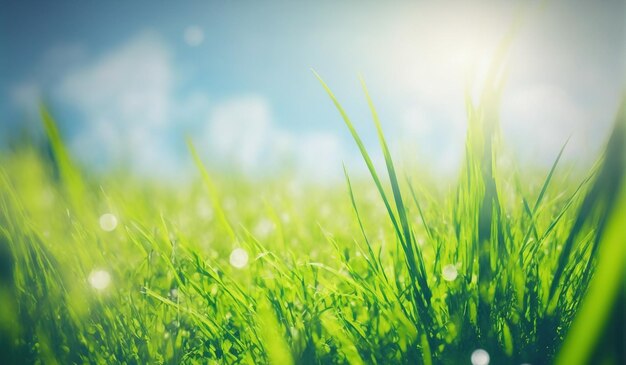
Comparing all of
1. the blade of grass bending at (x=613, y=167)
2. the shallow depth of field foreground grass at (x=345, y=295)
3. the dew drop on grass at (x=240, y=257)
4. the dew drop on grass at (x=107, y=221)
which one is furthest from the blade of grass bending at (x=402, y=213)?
the dew drop on grass at (x=107, y=221)

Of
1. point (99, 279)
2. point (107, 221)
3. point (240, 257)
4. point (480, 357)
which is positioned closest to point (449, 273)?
point (480, 357)

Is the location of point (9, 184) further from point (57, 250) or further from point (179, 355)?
point (179, 355)

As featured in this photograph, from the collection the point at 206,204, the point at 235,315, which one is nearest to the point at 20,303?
the point at 235,315

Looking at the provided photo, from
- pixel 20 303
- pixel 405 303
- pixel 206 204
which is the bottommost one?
pixel 405 303

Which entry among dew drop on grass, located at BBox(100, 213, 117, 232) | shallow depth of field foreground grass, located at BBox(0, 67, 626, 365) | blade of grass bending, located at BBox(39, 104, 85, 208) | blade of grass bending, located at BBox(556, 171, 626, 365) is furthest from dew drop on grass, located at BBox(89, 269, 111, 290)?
blade of grass bending, located at BBox(556, 171, 626, 365)

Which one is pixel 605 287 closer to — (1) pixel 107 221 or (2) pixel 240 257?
(2) pixel 240 257

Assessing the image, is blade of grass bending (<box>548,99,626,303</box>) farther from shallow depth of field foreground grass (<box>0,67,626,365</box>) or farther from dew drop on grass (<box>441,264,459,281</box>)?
dew drop on grass (<box>441,264,459,281</box>)
